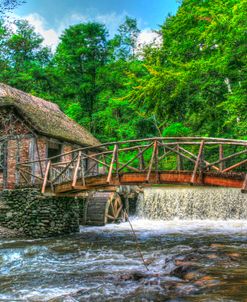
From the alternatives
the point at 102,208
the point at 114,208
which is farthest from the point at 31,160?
the point at 114,208

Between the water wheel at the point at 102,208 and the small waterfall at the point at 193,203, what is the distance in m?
2.09

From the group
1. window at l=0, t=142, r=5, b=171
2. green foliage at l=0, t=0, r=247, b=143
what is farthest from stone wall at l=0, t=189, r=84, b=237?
green foliage at l=0, t=0, r=247, b=143

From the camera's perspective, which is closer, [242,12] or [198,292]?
[198,292]

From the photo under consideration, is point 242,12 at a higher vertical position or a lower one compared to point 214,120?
higher

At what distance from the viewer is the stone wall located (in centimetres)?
1362

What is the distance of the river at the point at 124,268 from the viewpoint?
20.0ft

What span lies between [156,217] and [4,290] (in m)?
14.3

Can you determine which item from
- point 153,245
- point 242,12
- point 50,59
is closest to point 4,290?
point 153,245

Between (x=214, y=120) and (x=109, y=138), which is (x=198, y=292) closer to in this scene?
(x=214, y=120)

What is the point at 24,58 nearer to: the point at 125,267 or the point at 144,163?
the point at 144,163

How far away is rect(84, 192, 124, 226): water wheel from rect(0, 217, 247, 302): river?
361cm

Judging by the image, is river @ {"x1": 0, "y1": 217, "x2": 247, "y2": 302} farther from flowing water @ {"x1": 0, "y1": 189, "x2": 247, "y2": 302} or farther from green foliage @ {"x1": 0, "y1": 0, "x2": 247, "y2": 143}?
green foliage @ {"x1": 0, "y1": 0, "x2": 247, "y2": 143}

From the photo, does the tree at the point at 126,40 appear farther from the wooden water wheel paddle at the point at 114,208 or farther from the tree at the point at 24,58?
the wooden water wheel paddle at the point at 114,208

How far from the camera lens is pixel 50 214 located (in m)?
13.9
